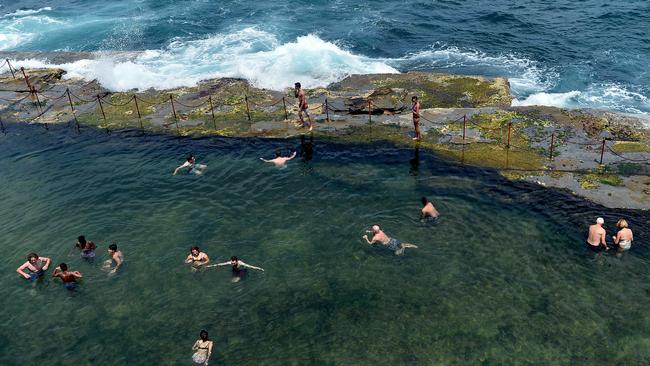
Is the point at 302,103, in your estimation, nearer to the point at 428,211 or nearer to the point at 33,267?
the point at 428,211

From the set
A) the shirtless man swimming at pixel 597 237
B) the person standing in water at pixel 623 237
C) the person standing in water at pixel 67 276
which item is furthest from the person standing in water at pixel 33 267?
the person standing in water at pixel 623 237

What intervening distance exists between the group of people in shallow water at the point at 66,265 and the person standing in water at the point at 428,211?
1257 centimetres

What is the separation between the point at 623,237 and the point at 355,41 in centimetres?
3162

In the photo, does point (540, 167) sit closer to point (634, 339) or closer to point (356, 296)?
point (634, 339)

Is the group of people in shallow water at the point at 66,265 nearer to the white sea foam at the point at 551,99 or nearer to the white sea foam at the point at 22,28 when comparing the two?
the white sea foam at the point at 551,99

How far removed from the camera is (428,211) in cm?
2062

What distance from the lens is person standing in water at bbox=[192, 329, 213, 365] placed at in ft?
51.1

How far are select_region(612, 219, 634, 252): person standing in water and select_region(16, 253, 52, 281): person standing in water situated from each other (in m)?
22.1

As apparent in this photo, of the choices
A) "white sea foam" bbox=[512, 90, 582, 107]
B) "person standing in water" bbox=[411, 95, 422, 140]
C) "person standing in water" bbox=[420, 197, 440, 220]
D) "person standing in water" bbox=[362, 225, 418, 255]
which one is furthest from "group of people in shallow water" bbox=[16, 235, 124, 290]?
"white sea foam" bbox=[512, 90, 582, 107]

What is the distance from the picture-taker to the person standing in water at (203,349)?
51.1 ft

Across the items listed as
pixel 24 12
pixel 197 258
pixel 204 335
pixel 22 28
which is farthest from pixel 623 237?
pixel 24 12

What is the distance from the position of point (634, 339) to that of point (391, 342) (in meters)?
7.45

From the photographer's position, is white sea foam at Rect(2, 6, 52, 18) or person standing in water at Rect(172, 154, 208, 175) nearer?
person standing in water at Rect(172, 154, 208, 175)

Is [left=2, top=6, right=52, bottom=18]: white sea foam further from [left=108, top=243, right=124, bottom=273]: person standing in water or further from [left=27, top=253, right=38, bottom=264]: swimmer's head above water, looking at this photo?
[left=108, top=243, right=124, bottom=273]: person standing in water
